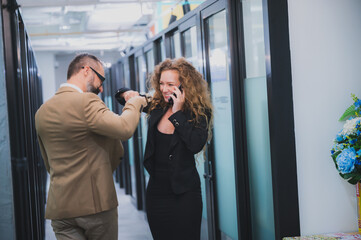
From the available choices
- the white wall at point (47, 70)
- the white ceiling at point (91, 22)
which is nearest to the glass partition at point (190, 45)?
the white ceiling at point (91, 22)

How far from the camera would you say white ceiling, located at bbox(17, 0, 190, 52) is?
661 centimetres

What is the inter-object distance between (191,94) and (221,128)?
917 mm

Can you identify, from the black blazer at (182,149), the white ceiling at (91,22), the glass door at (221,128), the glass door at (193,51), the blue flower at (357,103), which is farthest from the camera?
the white ceiling at (91,22)

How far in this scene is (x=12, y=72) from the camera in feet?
8.66

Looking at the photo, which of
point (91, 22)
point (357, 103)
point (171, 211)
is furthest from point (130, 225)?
point (91, 22)

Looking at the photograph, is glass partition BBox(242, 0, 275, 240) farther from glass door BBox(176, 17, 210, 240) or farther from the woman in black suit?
glass door BBox(176, 17, 210, 240)

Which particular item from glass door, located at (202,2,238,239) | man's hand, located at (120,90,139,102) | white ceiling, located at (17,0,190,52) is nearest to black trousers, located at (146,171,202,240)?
man's hand, located at (120,90,139,102)

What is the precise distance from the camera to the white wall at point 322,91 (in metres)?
2.49

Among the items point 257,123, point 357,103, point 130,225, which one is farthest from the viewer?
point 130,225

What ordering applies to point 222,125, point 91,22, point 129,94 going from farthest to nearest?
point 91,22 → point 222,125 → point 129,94

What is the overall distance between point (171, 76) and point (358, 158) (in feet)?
4.03

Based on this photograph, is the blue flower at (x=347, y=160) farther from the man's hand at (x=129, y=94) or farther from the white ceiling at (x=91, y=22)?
the white ceiling at (x=91, y=22)

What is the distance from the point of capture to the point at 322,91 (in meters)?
2.53

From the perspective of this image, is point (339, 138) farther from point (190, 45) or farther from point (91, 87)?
point (190, 45)
